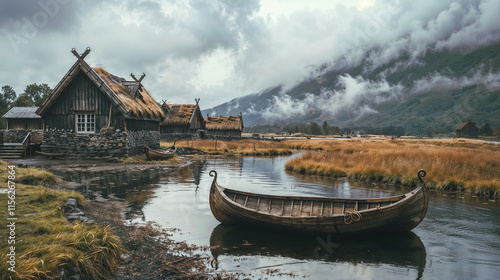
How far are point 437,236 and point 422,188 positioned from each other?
2.25 m

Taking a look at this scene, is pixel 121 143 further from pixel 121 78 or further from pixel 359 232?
pixel 359 232

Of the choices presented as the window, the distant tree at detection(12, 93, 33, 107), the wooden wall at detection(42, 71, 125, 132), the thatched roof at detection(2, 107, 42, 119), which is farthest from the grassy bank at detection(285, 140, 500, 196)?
the distant tree at detection(12, 93, 33, 107)

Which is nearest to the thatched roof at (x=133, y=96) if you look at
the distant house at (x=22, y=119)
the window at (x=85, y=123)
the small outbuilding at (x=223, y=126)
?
the window at (x=85, y=123)

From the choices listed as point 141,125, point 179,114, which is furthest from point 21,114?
point 141,125

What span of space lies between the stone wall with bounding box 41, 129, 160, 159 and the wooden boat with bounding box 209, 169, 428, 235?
743 inches

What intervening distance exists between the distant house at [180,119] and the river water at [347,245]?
3727 cm

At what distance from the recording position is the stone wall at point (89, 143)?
2809cm

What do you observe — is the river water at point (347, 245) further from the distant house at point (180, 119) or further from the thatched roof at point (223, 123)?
the thatched roof at point (223, 123)

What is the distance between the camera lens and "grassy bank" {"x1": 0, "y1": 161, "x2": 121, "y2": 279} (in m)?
5.79

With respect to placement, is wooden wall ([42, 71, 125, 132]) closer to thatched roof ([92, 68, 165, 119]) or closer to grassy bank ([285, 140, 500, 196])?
thatched roof ([92, 68, 165, 119])

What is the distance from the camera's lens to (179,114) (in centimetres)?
5500

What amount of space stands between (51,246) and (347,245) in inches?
302

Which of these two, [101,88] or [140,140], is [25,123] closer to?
[140,140]

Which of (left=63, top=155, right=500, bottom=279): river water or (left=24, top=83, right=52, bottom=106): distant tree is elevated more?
(left=24, top=83, right=52, bottom=106): distant tree
